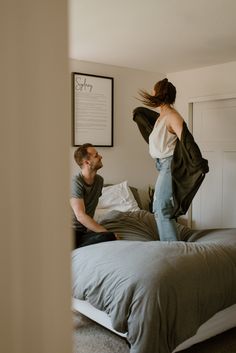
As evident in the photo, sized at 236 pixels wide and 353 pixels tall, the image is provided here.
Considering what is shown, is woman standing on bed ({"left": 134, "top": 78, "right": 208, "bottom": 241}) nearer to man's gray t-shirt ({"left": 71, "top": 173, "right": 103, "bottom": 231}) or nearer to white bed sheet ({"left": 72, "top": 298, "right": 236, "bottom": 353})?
man's gray t-shirt ({"left": 71, "top": 173, "right": 103, "bottom": 231})

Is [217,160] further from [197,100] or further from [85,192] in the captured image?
[85,192]

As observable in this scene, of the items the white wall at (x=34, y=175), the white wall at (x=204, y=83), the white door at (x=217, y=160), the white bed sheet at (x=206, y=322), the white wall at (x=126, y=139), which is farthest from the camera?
the white wall at (x=126, y=139)

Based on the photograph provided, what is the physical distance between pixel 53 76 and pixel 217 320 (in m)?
2.20

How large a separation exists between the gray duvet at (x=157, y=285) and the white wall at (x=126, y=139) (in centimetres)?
186

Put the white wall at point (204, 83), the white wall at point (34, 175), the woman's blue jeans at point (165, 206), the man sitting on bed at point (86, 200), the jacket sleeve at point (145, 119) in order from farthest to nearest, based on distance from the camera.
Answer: the white wall at point (204, 83) → the jacket sleeve at point (145, 119) → the woman's blue jeans at point (165, 206) → the man sitting on bed at point (86, 200) → the white wall at point (34, 175)

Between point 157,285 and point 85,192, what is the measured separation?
1.15 m

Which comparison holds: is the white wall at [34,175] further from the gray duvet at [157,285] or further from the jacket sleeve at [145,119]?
the jacket sleeve at [145,119]

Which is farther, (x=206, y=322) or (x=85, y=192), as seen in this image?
(x=85, y=192)

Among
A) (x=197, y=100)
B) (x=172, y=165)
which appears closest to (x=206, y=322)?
(x=172, y=165)

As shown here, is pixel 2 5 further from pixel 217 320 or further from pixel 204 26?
pixel 204 26

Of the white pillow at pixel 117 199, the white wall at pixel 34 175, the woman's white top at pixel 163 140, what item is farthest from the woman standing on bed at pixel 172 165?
the white wall at pixel 34 175

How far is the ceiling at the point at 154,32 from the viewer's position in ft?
8.54

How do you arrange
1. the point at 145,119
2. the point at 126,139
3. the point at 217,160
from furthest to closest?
the point at 126,139 < the point at 217,160 < the point at 145,119

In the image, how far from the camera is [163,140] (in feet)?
10.3
